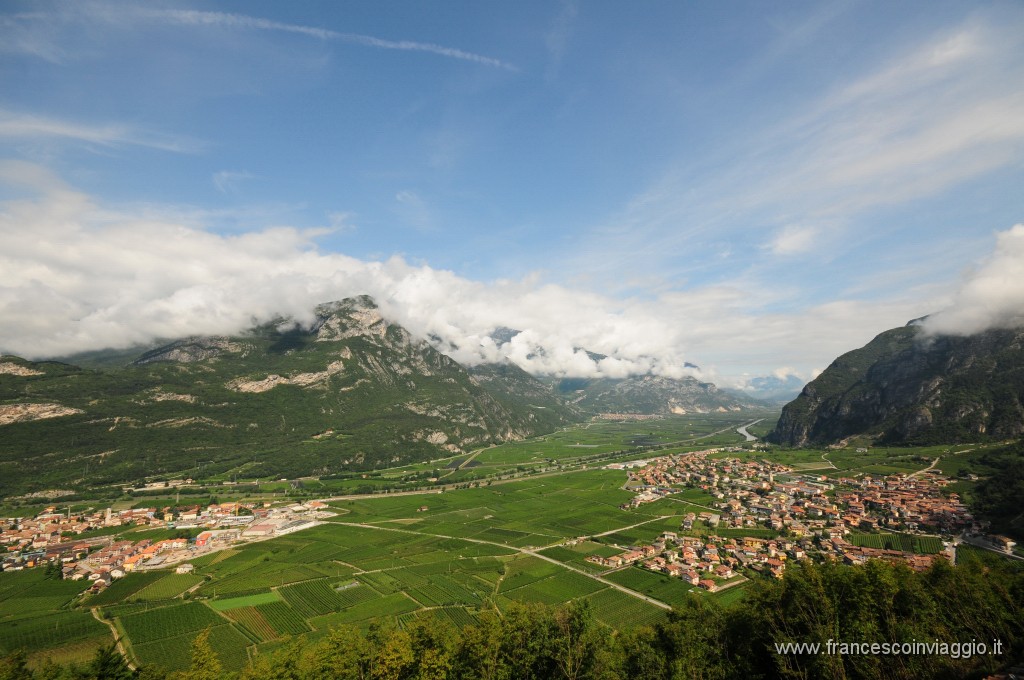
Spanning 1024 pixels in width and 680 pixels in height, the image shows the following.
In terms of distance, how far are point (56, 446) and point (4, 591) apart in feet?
299

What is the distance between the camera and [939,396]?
156250 mm

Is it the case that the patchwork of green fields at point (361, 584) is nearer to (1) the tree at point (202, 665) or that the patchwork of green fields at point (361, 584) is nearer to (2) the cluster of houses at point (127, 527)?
(2) the cluster of houses at point (127, 527)

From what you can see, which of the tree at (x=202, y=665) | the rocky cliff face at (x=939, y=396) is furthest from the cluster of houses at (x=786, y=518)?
the rocky cliff face at (x=939, y=396)

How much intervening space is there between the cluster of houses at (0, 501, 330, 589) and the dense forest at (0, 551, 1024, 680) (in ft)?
170

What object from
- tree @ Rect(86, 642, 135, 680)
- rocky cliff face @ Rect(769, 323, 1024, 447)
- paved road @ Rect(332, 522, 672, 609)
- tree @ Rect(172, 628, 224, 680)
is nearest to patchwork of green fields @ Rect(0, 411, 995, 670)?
paved road @ Rect(332, 522, 672, 609)

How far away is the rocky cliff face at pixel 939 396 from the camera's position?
138875 mm

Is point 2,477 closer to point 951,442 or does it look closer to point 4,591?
point 4,591

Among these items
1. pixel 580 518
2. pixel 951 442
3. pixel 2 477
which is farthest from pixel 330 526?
pixel 951 442

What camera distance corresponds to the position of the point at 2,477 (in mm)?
114062

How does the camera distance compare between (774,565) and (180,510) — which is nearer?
(774,565)

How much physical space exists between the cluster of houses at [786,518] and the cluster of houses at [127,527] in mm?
68351

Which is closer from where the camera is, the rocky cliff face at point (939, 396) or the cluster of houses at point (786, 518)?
the cluster of houses at point (786, 518)

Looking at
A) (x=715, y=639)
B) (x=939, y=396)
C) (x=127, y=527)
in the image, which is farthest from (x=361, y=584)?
(x=939, y=396)

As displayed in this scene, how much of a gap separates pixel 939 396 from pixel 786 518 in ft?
385
